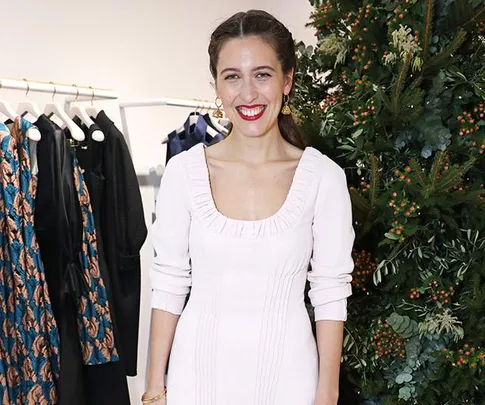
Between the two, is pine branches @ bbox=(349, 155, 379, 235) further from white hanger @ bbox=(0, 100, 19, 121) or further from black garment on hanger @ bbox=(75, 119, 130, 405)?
white hanger @ bbox=(0, 100, 19, 121)

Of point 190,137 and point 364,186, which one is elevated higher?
point 190,137

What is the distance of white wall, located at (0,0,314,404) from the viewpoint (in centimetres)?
234

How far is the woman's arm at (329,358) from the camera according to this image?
1.47 meters

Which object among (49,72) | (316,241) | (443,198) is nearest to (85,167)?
(49,72)

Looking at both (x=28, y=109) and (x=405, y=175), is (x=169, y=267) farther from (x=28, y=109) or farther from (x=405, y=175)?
(x=28, y=109)

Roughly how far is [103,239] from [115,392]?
1.74ft

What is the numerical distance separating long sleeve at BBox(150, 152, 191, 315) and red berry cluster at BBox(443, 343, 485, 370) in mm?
660

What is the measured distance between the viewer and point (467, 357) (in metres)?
1.57

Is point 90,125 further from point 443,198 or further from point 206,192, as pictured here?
point 443,198

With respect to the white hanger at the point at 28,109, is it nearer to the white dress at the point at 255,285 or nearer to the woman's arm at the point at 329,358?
the white dress at the point at 255,285

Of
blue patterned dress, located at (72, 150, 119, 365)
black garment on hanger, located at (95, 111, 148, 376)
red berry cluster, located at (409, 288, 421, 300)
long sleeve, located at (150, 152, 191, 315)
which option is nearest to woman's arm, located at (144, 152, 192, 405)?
long sleeve, located at (150, 152, 191, 315)

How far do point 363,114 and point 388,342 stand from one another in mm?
580

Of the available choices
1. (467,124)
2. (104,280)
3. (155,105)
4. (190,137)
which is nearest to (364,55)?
(467,124)

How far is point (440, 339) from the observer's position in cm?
165
